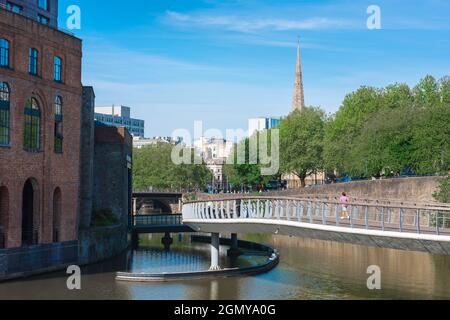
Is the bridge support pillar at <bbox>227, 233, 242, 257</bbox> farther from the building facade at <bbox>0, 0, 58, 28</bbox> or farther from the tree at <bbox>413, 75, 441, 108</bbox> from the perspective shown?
the tree at <bbox>413, 75, 441, 108</bbox>

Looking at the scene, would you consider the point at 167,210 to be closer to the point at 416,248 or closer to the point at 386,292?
the point at 386,292

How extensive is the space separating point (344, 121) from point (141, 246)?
3447 centimetres

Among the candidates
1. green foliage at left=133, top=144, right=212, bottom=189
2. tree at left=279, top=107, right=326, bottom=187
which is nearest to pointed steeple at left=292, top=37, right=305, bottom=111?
green foliage at left=133, top=144, right=212, bottom=189

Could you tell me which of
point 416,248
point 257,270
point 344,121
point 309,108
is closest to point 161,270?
point 257,270

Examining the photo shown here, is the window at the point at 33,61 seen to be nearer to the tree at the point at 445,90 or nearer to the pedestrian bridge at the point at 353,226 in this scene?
the pedestrian bridge at the point at 353,226

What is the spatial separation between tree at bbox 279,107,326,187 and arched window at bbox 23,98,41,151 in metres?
51.3

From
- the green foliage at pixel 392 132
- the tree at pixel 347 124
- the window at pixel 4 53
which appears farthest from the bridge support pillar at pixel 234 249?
the tree at pixel 347 124

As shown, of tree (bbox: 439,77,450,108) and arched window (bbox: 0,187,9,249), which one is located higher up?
tree (bbox: 439,77,450,108)

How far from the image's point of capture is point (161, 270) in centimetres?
4128

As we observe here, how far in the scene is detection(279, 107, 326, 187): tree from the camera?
87.4 meters

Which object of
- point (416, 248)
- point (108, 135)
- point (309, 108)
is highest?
point (309, 108)

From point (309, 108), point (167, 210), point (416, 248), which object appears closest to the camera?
point (416, 248)

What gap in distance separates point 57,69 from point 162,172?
67086 mm

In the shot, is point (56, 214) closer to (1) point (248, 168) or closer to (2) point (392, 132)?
(2) point (392, 132)
